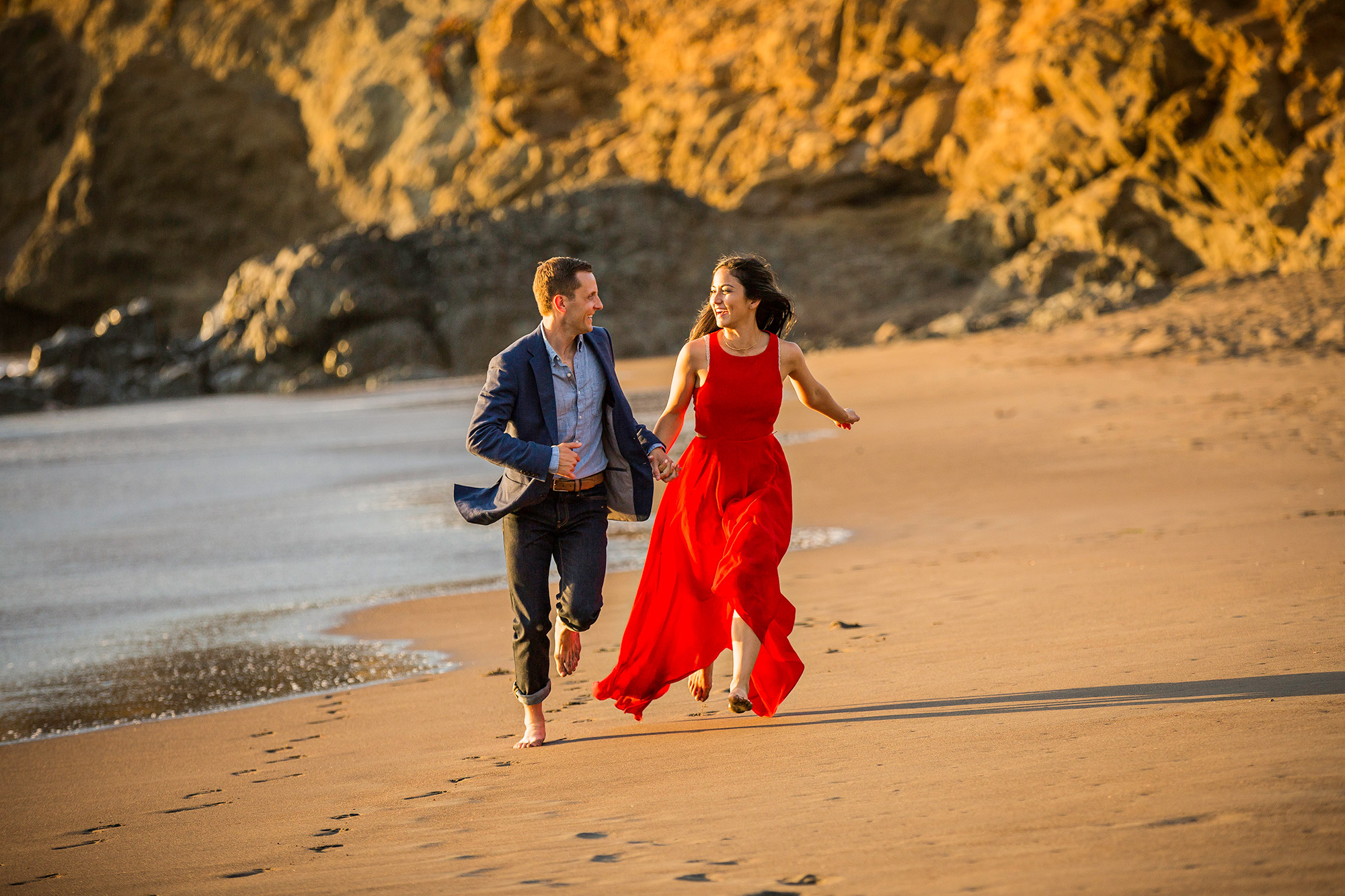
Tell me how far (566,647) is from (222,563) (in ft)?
20.0

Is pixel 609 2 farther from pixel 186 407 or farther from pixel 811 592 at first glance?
pixel 811 592

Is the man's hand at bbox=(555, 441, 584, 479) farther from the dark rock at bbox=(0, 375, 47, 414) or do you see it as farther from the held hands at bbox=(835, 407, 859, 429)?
the dark rock at bbox=(0, 375, 47, 414)

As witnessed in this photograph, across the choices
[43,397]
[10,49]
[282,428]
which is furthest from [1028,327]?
[10,49]

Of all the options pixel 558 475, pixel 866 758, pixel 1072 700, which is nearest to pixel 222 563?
pixel 558 475

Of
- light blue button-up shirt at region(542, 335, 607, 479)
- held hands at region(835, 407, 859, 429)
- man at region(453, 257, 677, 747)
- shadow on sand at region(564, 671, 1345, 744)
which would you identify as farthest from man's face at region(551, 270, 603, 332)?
shadow on sand at region(564, 671, 1345, 744)

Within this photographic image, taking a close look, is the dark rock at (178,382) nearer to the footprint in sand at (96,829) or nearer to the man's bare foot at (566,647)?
the footprint in sand at (96,829)

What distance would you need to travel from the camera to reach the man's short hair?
3.99 meters

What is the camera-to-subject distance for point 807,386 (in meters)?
Answer: 4.48

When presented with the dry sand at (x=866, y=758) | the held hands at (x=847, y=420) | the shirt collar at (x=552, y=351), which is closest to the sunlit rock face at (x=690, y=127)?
the dry sand at (x=866, y=758)

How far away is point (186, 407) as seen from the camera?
105 ft

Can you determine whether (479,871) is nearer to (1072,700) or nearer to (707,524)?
(707,524)

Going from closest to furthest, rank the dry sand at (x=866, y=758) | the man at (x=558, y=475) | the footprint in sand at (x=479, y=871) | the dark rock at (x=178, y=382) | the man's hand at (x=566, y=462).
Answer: the dry sand at (x=866, y=758) → the footprint in sand at (x=479, y=871) → the man's hand at (x=566, y=462) → the man at (x=558, y=475) → the dark rock at (x=178, y=382)

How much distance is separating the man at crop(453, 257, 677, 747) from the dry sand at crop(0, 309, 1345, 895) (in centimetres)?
43

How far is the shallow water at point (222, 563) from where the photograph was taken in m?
5.85
